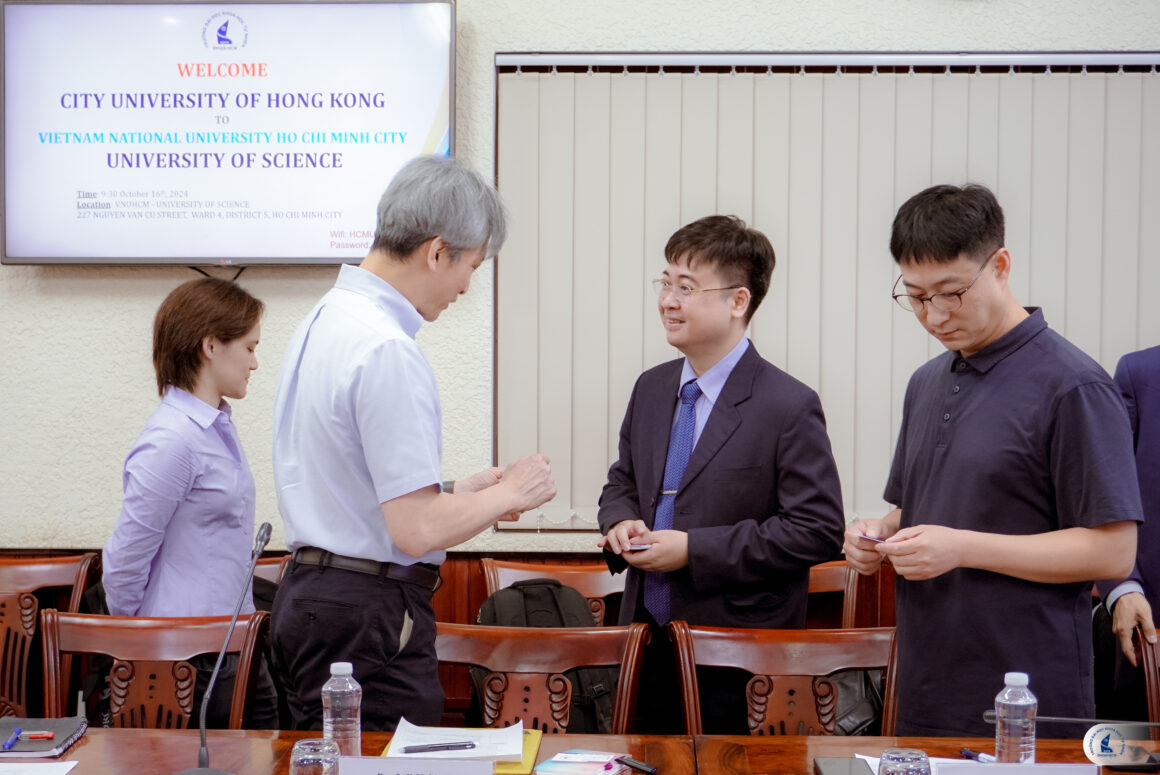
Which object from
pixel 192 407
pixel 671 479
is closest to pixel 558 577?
pixel 671 479

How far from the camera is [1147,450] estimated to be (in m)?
2.58

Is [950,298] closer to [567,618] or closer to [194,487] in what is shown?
[567,618]

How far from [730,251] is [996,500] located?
865 mm

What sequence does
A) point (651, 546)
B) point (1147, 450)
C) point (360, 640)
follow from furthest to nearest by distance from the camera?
point (1147, 450) < point (651, 546) < point (360, 640)

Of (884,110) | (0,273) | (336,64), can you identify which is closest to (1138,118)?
(884,110)

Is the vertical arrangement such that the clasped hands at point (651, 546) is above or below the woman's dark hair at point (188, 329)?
below

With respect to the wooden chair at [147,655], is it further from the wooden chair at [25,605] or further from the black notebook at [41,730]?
the wooden chair at [25,605]

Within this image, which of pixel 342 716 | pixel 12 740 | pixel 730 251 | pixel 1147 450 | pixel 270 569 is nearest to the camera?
pixel 342 716

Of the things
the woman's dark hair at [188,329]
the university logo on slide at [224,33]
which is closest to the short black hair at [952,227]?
the woman's dark hair at [188,329]

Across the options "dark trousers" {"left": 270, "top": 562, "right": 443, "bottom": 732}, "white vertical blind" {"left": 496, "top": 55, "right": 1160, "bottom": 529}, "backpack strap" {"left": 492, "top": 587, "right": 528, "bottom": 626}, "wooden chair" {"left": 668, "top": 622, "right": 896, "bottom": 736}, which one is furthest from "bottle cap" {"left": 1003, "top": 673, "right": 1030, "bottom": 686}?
"white vertical blind" {"left": 496, "top": 55, "right": 1160, "bottom": 529}

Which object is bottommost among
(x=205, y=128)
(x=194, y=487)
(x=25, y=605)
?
(x=25, y=605)

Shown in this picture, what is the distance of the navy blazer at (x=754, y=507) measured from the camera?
7.06 feet

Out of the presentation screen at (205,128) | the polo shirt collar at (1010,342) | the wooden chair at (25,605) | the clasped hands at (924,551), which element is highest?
the presentation screen at (205,128)

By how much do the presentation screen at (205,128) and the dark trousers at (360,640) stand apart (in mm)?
1748
